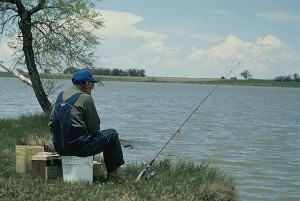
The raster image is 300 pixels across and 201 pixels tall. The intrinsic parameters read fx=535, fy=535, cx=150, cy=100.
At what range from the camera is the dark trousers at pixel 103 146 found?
7691 millimetres

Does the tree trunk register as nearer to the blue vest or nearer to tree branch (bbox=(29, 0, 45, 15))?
tree branch (bbox=(29, 0, 45, 15))

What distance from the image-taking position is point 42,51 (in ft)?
62.2

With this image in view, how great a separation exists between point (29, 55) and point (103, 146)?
11503mm

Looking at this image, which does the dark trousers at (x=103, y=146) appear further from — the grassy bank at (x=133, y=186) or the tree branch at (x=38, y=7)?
the tree branch at (x=38, y=7)

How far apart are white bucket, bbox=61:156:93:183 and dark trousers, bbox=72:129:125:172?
13 centimetres

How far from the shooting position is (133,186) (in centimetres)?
783

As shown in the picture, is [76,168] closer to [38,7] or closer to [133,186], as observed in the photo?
[133,186]

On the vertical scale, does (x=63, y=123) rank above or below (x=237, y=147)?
above

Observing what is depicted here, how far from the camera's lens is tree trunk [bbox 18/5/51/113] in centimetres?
1822

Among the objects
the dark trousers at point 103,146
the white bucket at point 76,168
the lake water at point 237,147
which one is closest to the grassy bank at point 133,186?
the white bucket at point 76,168

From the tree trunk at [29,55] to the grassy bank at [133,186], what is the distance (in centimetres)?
817

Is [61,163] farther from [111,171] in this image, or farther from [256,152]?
[256,152]

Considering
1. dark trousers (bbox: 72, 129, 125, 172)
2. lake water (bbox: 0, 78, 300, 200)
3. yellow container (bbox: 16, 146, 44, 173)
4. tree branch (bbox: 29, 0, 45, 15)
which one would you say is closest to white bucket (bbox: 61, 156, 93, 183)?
dark trousers (bbox: 72, 129, 125, 172)

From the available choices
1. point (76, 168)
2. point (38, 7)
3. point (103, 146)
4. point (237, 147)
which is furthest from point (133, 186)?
point (237, 147)
